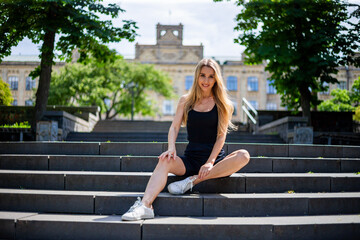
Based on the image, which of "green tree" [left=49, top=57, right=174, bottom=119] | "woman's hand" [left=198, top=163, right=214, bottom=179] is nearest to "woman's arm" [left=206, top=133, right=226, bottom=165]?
"woman's hand" [left=198, top=163, right=214, bottom=179]

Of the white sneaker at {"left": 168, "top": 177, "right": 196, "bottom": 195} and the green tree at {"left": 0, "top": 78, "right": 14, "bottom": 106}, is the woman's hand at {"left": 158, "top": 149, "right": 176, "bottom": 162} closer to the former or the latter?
the white sneaker at {"left": 168, "top": 177, "right": 196, "bottom": 195}

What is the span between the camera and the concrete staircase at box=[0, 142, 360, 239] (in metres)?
3.52

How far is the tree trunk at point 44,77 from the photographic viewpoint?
1070 cm

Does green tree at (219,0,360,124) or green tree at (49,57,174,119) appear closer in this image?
green tree at (219,0,360,124)

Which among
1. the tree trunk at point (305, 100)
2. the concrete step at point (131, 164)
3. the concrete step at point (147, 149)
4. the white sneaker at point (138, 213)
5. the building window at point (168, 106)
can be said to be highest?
the building window at point (168, 106)

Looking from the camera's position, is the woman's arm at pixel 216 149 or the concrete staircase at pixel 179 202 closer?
the concrete staircase at pixel 179 202

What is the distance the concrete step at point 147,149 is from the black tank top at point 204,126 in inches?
59.4

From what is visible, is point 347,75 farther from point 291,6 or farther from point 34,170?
point 34,170

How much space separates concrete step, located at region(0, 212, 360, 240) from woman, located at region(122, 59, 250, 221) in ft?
1.65

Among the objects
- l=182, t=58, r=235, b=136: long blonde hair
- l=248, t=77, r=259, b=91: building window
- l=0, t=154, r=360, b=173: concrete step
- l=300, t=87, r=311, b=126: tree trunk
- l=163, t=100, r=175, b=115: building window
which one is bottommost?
l=0, t=154, r=360, b=173: concrete step

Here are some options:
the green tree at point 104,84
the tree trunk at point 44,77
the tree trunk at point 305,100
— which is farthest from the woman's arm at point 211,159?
the green tree at point 104,84

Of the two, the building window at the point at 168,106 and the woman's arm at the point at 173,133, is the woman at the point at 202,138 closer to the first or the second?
the woman's arm at the point at 173,133

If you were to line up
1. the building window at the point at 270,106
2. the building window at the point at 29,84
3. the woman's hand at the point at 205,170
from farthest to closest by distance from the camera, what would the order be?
the building window at the point at 270,106, the building window at the point at 29,84, the woman's hand at the point at 205,170

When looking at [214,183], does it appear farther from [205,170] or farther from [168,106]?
[168,106]
